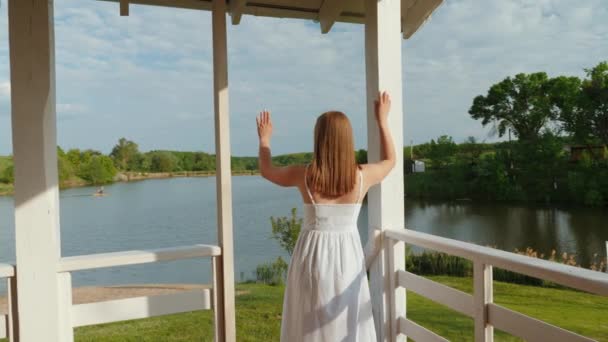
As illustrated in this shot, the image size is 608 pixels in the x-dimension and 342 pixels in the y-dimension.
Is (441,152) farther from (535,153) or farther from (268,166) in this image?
(268,166)

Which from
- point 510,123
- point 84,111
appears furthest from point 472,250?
point 510,123

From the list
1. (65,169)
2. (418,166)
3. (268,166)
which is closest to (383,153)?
(268,166)

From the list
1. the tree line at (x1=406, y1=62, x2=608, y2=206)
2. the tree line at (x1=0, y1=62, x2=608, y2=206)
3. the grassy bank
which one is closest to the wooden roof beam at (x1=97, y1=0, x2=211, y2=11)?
the grassy bank

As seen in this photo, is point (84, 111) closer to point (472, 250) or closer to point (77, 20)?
point (77, 20)

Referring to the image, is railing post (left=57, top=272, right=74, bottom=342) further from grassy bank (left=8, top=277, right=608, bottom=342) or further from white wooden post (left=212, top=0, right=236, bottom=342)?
grassy bank (left=8, top=277, right=608, bottom=342)

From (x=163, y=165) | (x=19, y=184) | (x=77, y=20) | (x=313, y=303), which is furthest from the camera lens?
(x=77, y=20)

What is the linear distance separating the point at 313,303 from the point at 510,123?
19786mm

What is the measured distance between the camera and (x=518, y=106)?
19297mm

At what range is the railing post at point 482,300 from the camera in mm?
1694

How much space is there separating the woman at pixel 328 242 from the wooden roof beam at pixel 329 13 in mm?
1110

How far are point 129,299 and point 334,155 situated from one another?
1150mm

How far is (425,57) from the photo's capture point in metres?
24.0

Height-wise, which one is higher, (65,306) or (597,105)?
(597,105)

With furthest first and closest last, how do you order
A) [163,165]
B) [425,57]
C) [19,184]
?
[425,57], [163,165], [19,184]
